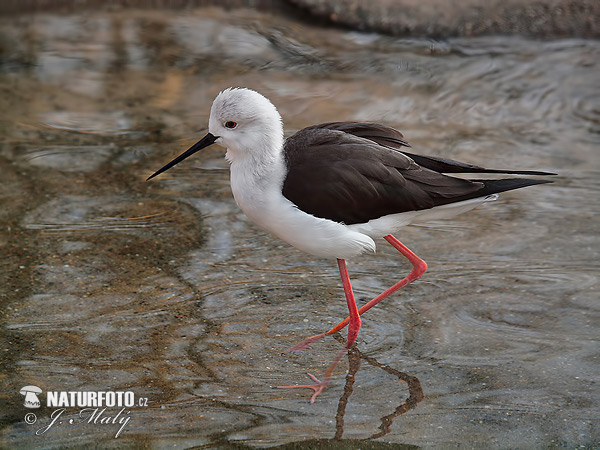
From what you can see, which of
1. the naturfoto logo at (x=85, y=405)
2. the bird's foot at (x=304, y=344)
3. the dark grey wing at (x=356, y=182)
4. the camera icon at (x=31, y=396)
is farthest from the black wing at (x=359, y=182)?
the camera icon at (x=31, y=396)

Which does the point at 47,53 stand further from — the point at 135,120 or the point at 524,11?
the point at 524,11

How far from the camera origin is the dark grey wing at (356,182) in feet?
13.9

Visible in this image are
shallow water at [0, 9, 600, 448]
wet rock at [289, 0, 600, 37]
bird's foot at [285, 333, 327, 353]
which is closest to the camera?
shallow water at [0, 9, 600, 448]

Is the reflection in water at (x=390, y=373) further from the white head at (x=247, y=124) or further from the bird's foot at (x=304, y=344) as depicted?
the white head at (x=247, y=124)

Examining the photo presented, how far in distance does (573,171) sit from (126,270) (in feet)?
11.7

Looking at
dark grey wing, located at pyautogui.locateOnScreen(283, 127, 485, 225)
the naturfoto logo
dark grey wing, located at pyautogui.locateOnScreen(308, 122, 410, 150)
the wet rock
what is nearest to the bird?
dark grey wing, located at pyautogui.locateOnScreen(283, 127, 485, 225)

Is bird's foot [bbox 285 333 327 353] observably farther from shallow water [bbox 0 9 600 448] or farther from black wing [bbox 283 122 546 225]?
black wing [bbox 283 122 546 225]

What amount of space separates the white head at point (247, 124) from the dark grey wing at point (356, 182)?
128 mm

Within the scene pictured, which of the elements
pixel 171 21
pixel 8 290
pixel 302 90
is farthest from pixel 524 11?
pixel 8 290

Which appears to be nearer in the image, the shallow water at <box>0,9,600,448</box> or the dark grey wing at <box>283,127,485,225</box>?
the shallow water at <box>0,9,600,448</box>

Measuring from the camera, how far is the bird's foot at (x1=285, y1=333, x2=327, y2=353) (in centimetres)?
440

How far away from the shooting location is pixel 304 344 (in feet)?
14.6

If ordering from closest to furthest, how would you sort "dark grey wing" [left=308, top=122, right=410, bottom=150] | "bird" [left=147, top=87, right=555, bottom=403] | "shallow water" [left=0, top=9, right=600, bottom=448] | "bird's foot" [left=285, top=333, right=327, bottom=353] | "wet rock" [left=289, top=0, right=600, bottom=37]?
"shallow water" [left=0, top=9, right=600, bottom=448]
"bird" [left=147, top=87, right=555, bottom=403]
"bird's foot" [left=285, top=333, right=327, bottom=353]
"dark grey wing" [left=308, top=122, right=410, bottom=150]
"wet rock" [left=289, top=0, right=600, bottom=37]

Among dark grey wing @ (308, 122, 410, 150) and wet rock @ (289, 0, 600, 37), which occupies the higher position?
A: wet rock @ (289, 0, 600, 37)
